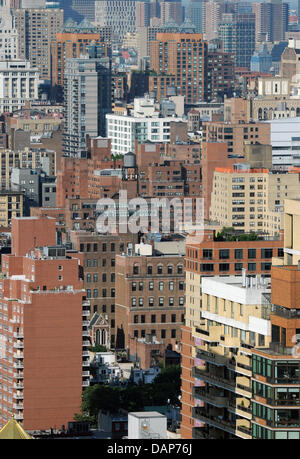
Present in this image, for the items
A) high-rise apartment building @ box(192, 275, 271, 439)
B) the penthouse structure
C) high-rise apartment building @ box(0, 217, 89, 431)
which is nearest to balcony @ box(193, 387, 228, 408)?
high-rise apartment building @ box(192, 275, 271, 439)

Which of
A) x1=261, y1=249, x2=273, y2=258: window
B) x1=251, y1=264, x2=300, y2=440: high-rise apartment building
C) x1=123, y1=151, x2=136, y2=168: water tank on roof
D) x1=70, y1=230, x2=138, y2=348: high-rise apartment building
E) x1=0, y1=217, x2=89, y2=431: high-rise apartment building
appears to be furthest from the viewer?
x1=123, y1=151, x2=136, y2=168: water tank on roof

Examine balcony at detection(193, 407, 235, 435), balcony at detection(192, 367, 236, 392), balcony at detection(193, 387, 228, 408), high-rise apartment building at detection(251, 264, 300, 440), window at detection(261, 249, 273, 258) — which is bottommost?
window at detection(261, 249, 273, 258)

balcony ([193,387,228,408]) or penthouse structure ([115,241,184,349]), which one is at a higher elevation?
balcony ([193,387,228,408])

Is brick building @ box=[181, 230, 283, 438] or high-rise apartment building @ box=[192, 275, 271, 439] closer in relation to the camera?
high-rise apartment building @ box=[192, 275, 271, 439]

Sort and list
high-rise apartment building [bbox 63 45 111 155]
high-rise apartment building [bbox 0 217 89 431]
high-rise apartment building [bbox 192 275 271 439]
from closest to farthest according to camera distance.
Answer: high-rise apartment building [bbox 192 275 271 439], high-rise apartment building [bbox 0 217 89 431], high-rise apartment building [bbox 63 45 111 155]

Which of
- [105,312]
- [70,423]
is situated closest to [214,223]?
[105,312]

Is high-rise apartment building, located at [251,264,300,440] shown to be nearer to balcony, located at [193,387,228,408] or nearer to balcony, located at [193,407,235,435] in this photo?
balcony, located at [193,407,235,435]
